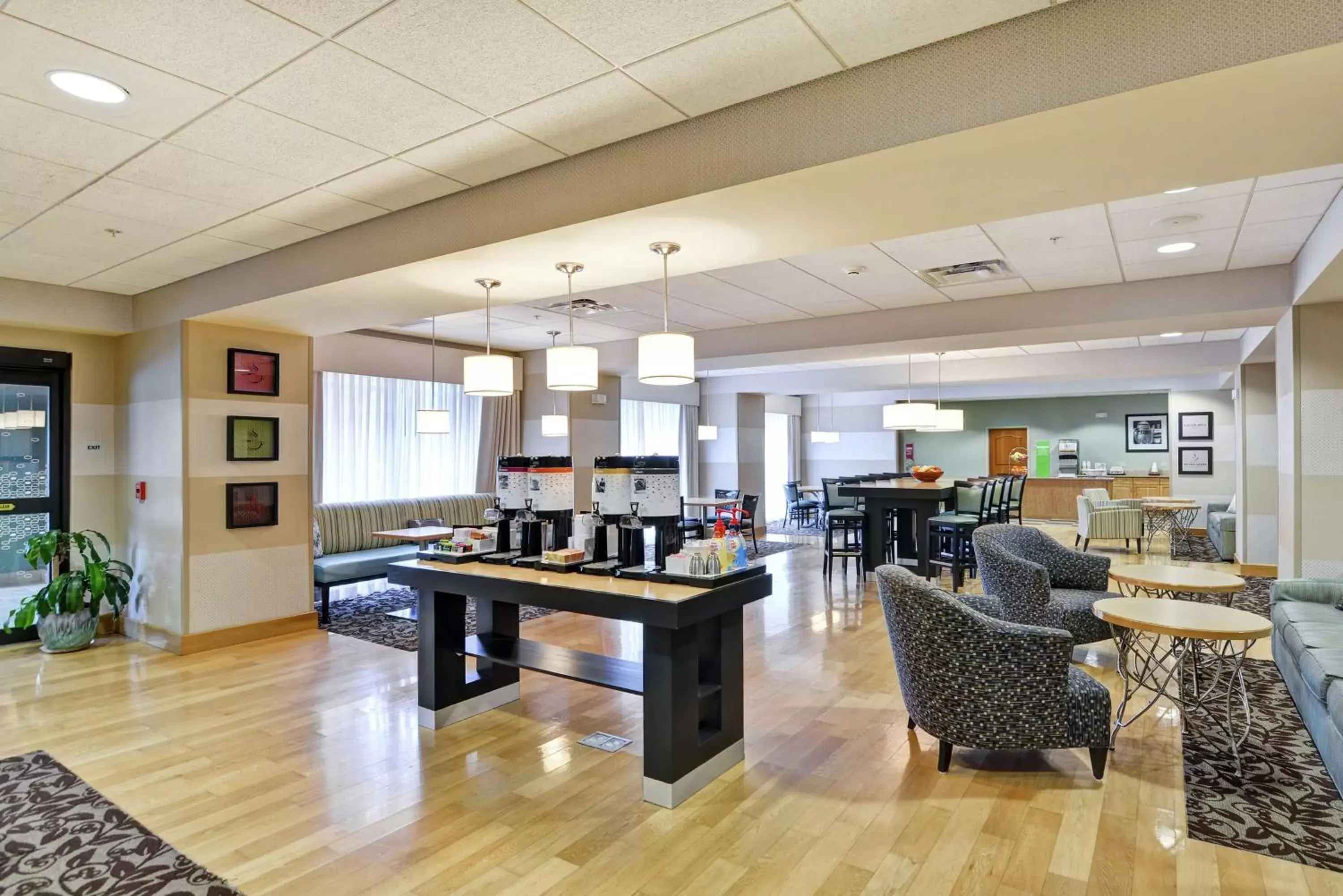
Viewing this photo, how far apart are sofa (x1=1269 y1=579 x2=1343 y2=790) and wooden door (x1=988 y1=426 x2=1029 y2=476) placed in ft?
36.2

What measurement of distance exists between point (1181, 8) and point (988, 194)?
894 millimetres

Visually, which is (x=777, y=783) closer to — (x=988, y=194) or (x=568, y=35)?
(x=988, y=194)

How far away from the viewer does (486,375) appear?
165 inches

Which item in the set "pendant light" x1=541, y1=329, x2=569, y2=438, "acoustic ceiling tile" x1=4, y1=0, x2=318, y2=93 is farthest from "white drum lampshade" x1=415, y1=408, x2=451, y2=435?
"acoustic ceiling tile" x1=4, y1=0, x2=318, y2=93

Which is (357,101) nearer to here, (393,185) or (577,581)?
(393,185)

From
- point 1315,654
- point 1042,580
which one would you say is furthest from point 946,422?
point 1315,654

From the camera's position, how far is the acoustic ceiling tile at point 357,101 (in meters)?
2.43

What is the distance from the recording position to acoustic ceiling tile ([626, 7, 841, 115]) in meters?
2.21

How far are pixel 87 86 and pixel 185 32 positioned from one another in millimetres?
640

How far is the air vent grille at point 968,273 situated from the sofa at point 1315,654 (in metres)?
2.65

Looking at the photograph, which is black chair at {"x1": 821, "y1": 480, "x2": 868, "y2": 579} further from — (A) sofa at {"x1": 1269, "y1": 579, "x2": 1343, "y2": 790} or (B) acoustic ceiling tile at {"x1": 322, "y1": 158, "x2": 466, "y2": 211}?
(B) acoustic ceiling tile at {"x1": 322, "y1": 158, "x2": 466, "y2": 211}

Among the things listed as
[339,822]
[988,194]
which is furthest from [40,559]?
[988,194]

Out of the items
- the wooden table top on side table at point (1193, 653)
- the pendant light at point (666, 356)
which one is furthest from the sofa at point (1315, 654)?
the pendant light at point (666, 356)

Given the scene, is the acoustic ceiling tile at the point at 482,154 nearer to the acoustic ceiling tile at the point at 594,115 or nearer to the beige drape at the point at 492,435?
the acoustic ceiling tile at the point at 594,115
